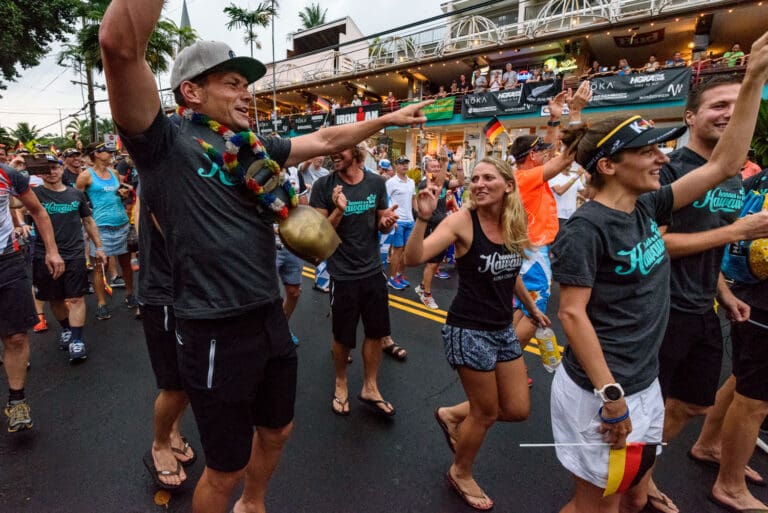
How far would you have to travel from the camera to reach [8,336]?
2.86 meters

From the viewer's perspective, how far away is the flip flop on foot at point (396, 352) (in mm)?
3994

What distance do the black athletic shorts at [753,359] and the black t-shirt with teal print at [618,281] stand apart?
3.49 feet

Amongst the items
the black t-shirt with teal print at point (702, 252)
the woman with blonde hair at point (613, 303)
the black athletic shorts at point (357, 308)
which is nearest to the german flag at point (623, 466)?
the woman with blonde hair at point (613, 303)

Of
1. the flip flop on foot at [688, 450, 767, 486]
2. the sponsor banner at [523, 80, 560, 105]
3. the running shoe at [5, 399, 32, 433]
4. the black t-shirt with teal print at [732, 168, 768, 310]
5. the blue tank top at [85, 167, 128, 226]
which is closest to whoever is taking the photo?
the black t-shirt with teal print at [732, 168, 768, 310]

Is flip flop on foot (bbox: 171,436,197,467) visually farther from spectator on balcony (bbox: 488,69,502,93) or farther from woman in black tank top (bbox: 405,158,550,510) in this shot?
spectator on balcony (bbox: 488,69,502,93)

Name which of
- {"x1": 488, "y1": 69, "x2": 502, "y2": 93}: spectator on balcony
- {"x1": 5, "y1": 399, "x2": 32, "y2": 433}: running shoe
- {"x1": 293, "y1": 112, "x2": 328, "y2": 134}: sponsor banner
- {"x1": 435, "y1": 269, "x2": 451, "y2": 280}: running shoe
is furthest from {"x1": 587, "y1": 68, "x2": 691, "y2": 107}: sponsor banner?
{"x1": 5, "y1": 399, "x2": 32, "y2": 433}: running shoe

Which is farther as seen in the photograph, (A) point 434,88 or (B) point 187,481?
(A) point 434,88

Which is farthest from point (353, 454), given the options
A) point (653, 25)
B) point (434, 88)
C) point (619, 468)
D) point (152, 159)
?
point (434, 88)

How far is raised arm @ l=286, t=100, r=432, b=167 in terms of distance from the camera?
1.96 metres

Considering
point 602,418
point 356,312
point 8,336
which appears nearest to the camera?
point 602,418

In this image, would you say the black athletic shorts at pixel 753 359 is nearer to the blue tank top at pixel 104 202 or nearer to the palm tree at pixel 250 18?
the blue tank top at pixel 104 202

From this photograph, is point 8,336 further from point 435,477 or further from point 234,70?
point 435,477

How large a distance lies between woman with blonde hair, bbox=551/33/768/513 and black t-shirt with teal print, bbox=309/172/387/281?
1.88m

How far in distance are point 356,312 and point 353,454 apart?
109 cm
